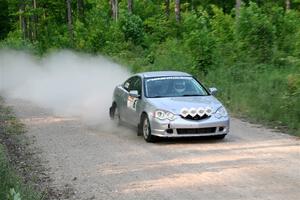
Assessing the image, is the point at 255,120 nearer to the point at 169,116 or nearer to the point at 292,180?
the point at 169,116

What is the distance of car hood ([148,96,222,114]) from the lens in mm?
12789

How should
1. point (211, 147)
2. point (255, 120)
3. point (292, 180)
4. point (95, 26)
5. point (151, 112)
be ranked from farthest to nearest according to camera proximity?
point (95, 26), point (255, 120), point (151, 112), point (211, 147), point (292, 180)

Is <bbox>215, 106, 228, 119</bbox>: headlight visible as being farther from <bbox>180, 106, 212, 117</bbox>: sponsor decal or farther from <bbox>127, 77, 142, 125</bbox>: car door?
<bbox>127, 77, 142, 125</bbox>: car door

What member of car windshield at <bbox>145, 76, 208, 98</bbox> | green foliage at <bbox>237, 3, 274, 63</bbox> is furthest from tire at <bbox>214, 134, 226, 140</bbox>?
green foliage at <bbox>237, 3, 274, 63</bbox>

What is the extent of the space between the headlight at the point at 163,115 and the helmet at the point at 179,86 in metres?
1.21

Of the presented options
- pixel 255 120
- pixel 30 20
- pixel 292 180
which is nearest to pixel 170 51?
pixel 255 120

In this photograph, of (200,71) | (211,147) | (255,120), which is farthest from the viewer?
(200,71)

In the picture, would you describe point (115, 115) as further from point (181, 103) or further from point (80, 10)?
point (80, 10)

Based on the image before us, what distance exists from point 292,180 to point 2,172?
14.3 ft

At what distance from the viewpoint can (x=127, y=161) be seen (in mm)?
10969

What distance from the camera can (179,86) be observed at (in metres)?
14.0

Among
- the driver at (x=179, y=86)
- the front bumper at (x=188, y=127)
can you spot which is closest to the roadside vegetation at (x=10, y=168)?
the front bumper at (x=188, y=127)

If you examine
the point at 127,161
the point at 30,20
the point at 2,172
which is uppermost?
the point at 2,172

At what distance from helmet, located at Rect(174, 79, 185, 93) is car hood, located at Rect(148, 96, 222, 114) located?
512mm
